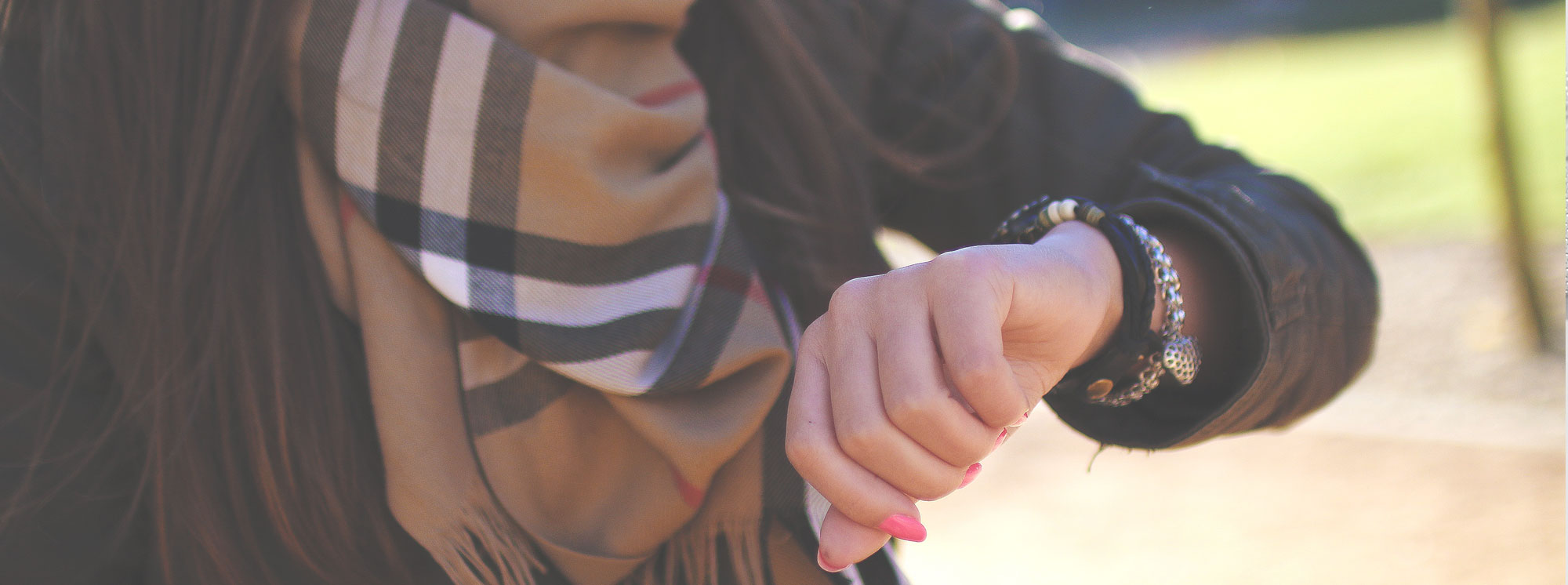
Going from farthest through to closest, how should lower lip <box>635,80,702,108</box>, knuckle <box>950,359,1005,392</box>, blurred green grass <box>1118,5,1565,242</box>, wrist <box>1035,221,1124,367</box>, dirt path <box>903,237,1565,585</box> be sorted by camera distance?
1. blurred green grass <box>1118,5,1565,242</box>
2. dirt path <box>903,237,1565,585</box>
3. lower lip <box>635,80,702,108</box>
4. wrist <box>1035,221,1124,367</box>
5. knuckle <box>950,359,1005,392</box>

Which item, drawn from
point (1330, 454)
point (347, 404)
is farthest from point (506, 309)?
point (1330, 454)

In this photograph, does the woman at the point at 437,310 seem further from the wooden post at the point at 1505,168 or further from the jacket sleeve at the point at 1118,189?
the wooden post at the point at 1505,168

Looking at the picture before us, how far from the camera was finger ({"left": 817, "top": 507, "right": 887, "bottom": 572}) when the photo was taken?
70 cm

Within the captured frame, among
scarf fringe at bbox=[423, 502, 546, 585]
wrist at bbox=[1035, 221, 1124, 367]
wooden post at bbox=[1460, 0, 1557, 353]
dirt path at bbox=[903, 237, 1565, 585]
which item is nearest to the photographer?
wrist at bbox=[1035, 221, 1124, 367]

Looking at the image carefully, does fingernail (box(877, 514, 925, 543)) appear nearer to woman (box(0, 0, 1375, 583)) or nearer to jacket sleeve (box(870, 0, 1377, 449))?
woman (box(0, 0, 1375, 583))

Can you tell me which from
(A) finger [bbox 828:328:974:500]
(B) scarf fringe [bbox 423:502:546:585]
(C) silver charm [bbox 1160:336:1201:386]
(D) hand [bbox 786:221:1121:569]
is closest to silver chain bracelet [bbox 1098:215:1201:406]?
(C) silver charm [bbox 1160:336:1201:386]

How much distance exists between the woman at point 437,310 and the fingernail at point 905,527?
0.53ft

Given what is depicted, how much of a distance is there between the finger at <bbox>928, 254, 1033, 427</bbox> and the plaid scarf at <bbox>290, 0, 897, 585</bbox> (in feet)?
1.05

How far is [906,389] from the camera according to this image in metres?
0.67

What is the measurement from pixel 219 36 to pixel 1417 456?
3739mm

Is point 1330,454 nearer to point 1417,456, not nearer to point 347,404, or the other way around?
point 1417,456

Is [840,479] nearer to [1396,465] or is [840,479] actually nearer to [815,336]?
[815,336]

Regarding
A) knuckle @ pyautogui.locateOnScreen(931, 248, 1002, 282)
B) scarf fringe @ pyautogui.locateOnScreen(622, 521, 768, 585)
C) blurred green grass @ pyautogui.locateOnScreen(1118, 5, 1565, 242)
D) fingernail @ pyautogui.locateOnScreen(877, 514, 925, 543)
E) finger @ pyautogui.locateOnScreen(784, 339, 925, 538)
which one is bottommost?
blurred green grass @ pyautogui.locateOnScreen(1118, 5, 1565, 242)

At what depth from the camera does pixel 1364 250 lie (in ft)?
3.73
